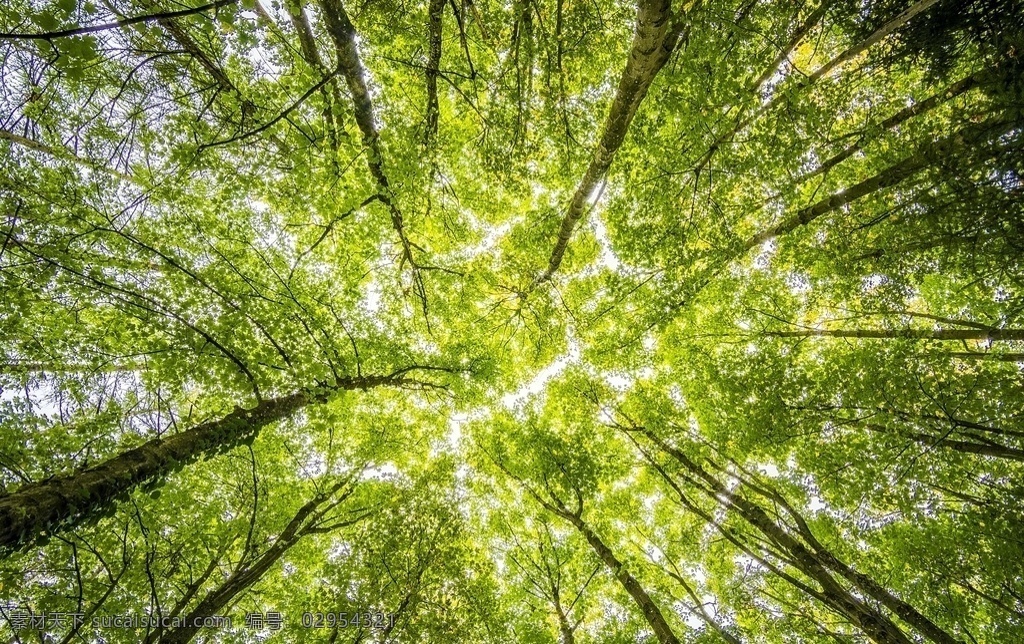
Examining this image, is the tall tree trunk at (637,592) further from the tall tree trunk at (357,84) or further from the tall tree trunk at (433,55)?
the tall tree trunk at (433,55)

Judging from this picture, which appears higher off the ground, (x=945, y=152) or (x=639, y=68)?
(x=639, y=68)

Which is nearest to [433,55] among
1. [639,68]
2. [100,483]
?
[639,68]

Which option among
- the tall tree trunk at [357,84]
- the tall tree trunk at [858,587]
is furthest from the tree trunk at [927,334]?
the tall tree trunk at [357,84]

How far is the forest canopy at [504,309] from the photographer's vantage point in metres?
4.18

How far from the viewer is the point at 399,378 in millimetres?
8266

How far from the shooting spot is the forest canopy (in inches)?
165

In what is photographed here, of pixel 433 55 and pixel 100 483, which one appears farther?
pixel 433 55

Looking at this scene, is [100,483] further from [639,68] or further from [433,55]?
[639,68]

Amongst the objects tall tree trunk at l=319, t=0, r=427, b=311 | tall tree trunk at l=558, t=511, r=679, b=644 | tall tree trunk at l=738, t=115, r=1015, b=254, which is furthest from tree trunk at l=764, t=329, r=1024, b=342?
tall tree trunk at l=319, t=0, r=427, b=311

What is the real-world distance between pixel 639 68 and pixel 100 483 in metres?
6.84

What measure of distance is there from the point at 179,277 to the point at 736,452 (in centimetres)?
1033

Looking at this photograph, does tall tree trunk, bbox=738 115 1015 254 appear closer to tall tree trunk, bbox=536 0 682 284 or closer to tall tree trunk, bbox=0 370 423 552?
tall tree trunk, bbox=536 0 682 284

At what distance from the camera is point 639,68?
4258 millimetres

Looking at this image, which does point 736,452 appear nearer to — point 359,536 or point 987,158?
point 987,158
